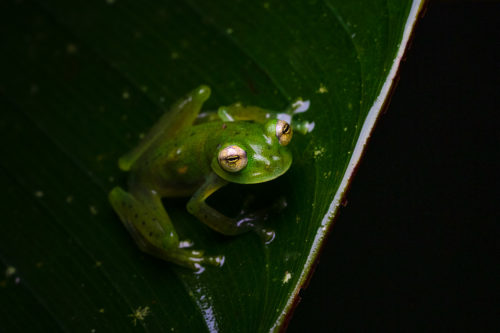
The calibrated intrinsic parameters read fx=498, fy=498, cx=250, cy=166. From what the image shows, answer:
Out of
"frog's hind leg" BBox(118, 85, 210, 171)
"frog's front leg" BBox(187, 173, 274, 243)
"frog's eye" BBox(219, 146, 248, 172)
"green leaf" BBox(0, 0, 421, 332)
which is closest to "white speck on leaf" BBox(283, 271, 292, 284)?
"green leaf" BBox(0, 0, 421, 332)

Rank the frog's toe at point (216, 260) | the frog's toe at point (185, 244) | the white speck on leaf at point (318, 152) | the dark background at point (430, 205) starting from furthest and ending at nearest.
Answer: the dark background at point (430, 205), the frog's toe at point (185, 244), the frog's toe at point (216, 260), the white speck on leaf at point (318, 152)

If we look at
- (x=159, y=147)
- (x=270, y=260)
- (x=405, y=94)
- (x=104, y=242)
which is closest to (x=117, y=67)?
(x=159, y=147)

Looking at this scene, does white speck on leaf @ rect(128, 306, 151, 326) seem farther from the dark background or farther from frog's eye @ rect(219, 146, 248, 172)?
the dark background

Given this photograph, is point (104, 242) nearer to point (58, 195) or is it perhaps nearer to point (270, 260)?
point (58, 195)

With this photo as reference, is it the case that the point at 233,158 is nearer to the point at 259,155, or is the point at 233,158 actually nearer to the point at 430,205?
the point at 259,155

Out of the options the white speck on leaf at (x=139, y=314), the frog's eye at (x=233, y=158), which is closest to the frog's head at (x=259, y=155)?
the frog's eye at (x=233, y=158)

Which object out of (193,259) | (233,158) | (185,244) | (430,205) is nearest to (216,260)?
(193,259)

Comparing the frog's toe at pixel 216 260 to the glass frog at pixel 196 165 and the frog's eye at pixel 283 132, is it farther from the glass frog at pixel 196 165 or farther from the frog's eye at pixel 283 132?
the frog's eye at pixel 283 132
